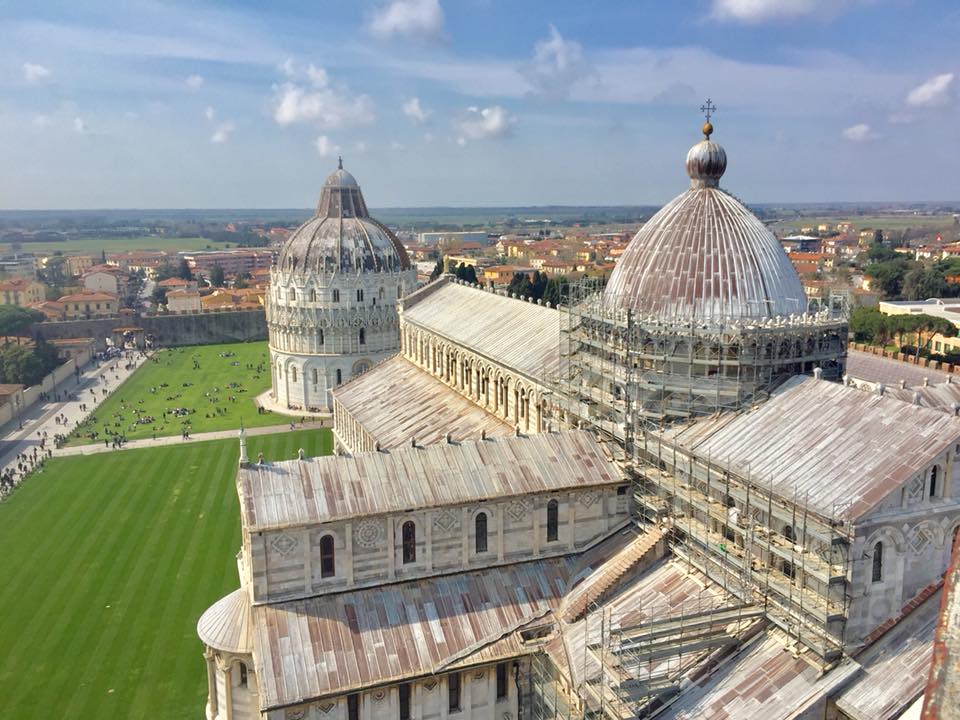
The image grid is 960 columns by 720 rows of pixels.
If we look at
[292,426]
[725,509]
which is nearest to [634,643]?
[725,509]

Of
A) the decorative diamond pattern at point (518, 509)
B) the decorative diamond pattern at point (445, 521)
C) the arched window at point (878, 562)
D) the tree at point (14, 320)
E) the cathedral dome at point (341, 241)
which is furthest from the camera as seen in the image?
the tree at point (14, 320)

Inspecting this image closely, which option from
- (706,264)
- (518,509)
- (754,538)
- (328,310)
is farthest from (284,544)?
(328,310)

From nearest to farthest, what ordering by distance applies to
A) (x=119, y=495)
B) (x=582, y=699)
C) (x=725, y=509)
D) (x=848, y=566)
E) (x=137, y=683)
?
(x=848, y=566) → (x=582, y=699) → (x=725, y=509) → (x=137, y=683) → (x=119, y=495)

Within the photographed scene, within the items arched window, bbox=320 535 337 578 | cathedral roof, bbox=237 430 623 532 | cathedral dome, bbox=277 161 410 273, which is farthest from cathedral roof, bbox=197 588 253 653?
cathedral dome, bbox=277 161 410 273

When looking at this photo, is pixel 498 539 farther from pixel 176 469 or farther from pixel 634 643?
pixel 176 469

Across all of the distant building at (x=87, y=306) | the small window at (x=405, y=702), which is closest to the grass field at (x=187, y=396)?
the distant building at (x=87, y=306)

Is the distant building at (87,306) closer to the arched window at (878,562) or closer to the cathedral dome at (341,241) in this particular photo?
the cathedral dome at (341,241)

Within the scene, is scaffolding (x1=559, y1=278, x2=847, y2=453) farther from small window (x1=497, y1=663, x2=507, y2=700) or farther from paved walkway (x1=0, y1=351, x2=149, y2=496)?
paved walkway (x1=0, y1=351, x2=149, y2=496)
